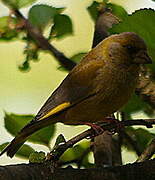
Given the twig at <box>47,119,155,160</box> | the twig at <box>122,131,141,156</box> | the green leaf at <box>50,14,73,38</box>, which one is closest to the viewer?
the twig at <box>47,119,155,160</box>

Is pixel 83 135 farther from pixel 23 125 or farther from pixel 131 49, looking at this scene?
pixel 131 49

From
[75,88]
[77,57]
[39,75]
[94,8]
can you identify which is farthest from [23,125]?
[39,75]

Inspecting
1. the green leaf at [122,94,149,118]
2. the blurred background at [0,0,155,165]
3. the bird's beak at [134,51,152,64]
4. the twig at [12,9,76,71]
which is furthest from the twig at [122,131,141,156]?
the blurred background at [0,0,155,165]

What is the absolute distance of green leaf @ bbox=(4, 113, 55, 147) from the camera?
1527 mm

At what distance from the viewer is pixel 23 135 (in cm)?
150

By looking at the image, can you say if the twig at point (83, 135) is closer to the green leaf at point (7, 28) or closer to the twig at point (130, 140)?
the twig at point (130, 140)

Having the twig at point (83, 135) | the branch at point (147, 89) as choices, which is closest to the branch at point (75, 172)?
the twig at point (83, 135)

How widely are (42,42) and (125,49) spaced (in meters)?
0.24

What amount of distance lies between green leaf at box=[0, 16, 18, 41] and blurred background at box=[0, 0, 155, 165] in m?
0.58

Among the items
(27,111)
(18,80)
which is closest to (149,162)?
(27,111)

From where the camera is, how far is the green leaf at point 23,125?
1.53m

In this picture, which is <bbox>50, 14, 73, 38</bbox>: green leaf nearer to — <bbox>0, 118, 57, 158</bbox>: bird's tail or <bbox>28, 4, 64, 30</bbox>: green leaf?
<bbox>28, 4, 64, 30</bbox>: green leaf

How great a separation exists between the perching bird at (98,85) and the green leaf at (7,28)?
20 cm

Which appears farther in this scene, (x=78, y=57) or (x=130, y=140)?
(x=78, y=57)
